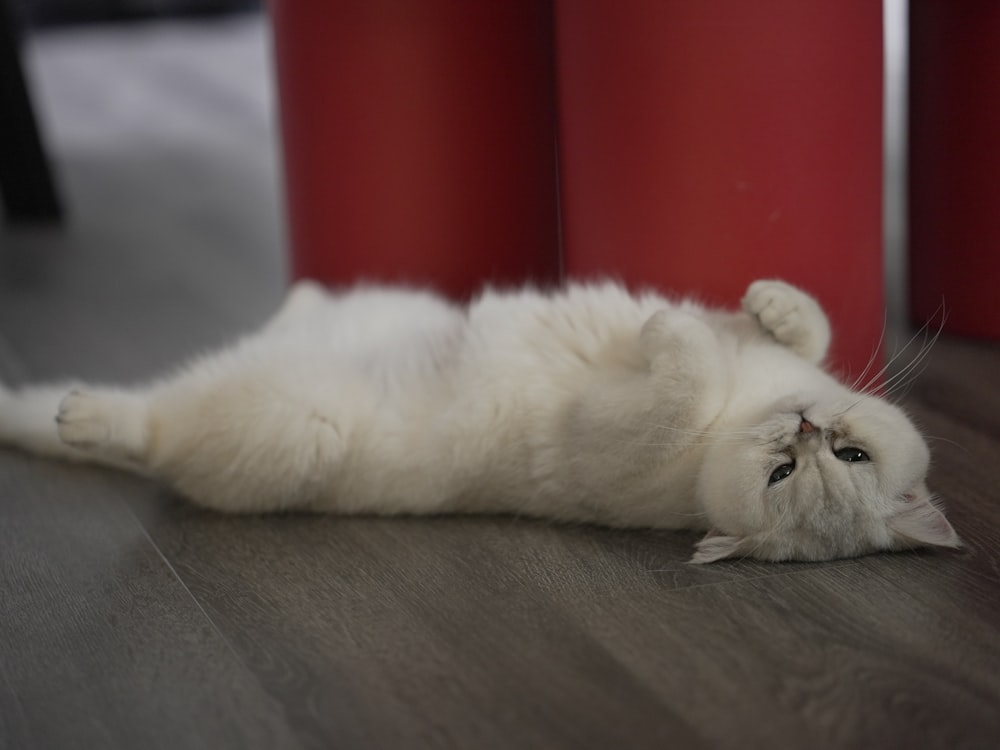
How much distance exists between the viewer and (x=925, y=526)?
5.60ft

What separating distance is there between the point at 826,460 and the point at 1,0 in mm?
2948

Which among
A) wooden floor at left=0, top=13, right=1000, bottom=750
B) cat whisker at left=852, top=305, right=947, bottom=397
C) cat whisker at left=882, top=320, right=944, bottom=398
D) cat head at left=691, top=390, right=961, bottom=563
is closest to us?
wooden floor at left=0, top=13, right=1000, bottom=750

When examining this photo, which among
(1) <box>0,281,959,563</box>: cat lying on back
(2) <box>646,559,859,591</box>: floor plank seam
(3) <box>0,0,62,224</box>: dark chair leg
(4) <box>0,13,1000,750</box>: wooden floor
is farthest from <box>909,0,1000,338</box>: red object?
(3) <box>0,0,62,224</box>: dark chair leg

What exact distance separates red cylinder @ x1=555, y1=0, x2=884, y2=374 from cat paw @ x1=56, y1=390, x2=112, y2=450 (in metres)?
0.88

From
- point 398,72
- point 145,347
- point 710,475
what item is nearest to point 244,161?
point 145,347

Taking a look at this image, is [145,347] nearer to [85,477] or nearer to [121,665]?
[85,477]

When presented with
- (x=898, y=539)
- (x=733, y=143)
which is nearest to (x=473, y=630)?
(x=898, y=539)

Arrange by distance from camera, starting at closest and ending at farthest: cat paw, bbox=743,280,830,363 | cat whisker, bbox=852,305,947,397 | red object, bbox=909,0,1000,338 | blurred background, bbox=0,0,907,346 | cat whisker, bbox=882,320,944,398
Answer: cat paw, bbox=743,280,830,363
cat whisker, bbox=852,305,947,397
cat whisker, bbox=882,320,944,398
red object, bbox=909,0,1000,338
blurred background, bbox=0,0,907,346

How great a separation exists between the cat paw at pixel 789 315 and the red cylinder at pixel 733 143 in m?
0.15

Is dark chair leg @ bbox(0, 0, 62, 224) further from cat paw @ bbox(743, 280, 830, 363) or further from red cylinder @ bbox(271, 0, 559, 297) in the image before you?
cat paw @ bbox(743, 280, 830, 363)

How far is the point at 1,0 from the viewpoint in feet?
11.8

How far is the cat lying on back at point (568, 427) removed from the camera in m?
1.73

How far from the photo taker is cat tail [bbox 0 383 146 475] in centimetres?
223

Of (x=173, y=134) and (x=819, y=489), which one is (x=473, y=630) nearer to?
(x=819, y=489)
